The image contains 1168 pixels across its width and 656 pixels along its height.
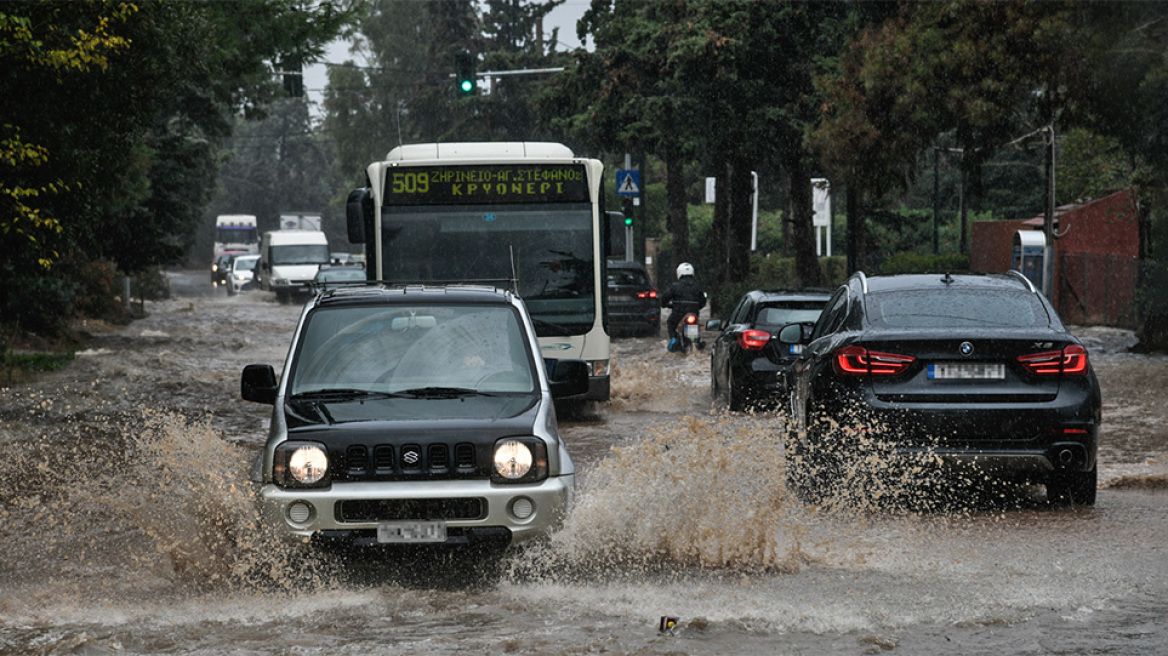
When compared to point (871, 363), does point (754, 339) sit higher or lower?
lower

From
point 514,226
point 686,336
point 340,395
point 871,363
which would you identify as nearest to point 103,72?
point 514,226

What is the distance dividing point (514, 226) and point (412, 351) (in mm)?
7614

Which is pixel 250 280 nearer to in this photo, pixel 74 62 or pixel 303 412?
pixel 74 62

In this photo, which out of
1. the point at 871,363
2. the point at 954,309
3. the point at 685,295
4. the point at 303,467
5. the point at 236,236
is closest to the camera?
the point at 303,467

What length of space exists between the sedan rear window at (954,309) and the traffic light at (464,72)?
18.4 m

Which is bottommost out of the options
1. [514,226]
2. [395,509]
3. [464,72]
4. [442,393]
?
[395,509]

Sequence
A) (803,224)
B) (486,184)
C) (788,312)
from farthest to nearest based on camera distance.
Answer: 1. (803,224)
2. (788,312)
3. (486,184)

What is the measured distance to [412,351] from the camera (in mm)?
8125

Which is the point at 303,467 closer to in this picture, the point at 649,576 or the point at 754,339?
the point at 649,576

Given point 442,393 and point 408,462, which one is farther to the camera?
point 442,393

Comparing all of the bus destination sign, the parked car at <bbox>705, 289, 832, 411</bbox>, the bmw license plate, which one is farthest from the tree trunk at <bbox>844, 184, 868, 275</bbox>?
the bmw license plate

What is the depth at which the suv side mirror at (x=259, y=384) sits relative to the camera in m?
8.00

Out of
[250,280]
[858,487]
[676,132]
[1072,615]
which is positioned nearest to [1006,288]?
[858,487]

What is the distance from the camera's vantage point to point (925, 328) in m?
9.63
